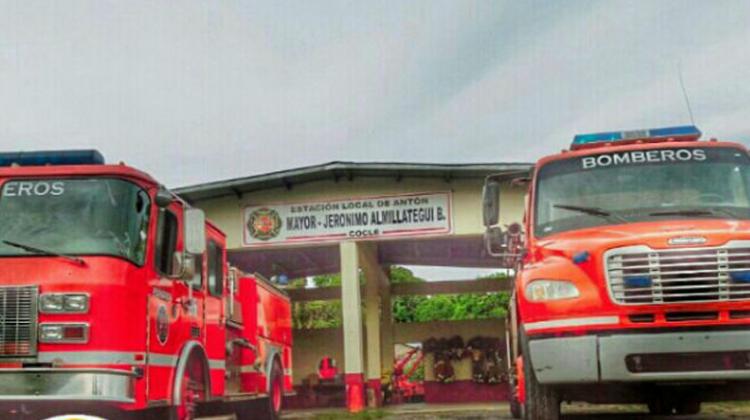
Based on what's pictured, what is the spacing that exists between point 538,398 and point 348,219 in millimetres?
13082

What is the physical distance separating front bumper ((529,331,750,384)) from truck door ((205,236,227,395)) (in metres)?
4.73

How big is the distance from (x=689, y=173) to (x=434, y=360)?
21.7m

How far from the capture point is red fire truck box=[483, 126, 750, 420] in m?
6.30

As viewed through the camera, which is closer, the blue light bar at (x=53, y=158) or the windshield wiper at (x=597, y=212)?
the windshield wiper at (x=597, y=212)

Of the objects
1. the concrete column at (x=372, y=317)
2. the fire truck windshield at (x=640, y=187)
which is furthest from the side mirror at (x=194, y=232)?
the concrete column at (x=372, y=317)

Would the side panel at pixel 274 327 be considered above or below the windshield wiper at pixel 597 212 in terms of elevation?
below

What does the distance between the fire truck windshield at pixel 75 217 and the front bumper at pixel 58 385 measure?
42.8 inches

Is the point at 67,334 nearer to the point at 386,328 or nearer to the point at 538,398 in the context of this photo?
the point at 538,398

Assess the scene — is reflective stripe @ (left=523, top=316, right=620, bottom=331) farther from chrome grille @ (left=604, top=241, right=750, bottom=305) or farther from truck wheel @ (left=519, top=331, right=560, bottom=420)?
truck wheel @ (left=519, top=331, right=560, bottom=420)

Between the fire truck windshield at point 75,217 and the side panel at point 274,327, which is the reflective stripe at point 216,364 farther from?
the fire truck windshield at point 75,217

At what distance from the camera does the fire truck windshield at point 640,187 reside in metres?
7.31

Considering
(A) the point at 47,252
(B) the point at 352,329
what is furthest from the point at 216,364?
(B) the point at 352,329

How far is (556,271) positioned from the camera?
669 centimetres

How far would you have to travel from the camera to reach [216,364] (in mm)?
9938
